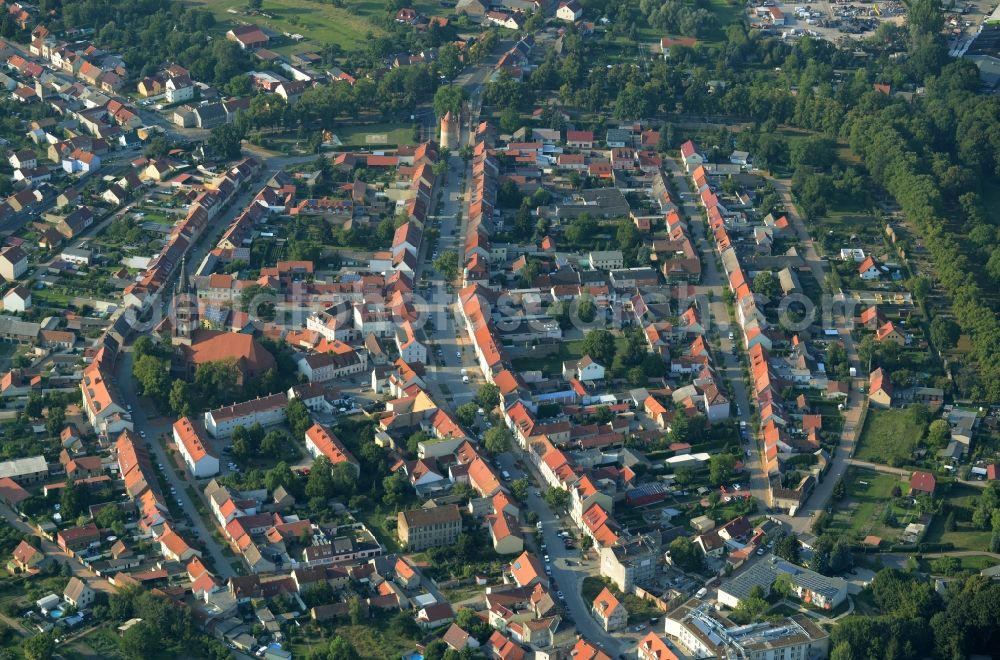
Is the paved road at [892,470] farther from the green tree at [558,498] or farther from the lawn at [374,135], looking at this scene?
the lawn at [374,135]

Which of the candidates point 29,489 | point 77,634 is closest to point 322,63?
point 29,489

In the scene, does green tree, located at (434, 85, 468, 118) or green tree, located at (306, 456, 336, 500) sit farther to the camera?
green tree, located at (434, 85, 468, 118)

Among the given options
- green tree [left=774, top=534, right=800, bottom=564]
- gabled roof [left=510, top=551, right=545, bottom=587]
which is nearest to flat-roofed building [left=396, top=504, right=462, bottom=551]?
gabled roof [left=510, top=551, right=545, bottom=587]

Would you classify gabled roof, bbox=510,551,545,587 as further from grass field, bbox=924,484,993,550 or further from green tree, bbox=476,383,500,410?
grass field, bbox=924,484,993,550

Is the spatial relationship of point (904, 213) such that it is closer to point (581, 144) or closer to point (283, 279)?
point (581, 144)

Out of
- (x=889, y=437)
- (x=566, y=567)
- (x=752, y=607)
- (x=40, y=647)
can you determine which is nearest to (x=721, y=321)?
(x=889, y=437)

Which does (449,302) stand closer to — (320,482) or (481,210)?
(481,210)

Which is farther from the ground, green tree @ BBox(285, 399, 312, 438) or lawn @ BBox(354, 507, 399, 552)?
green tree @ BBox(285, 399, 312, 438)
